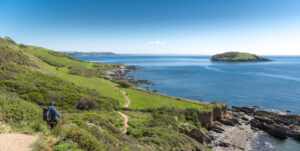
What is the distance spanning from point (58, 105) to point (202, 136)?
1079 inches

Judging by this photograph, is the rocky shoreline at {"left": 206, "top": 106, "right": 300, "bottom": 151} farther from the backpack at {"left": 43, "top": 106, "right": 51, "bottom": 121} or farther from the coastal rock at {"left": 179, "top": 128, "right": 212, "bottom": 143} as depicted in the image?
the backpack at {"left": 43, "top": 106, "right": 51, "bottom": 121}

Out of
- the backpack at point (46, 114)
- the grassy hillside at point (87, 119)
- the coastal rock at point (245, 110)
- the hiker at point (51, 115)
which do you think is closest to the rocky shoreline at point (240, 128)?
the coastal rock at point (245, 110)

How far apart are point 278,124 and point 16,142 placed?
51.2m

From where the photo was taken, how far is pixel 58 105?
25062 millimetres

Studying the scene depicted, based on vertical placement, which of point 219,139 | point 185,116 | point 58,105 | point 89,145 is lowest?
point 219,139

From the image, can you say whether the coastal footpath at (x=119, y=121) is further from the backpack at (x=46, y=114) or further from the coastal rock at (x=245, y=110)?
the backpack at (x=46, y=114)

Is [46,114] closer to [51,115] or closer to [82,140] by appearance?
[51,115]

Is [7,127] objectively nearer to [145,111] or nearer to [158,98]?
[145,111]

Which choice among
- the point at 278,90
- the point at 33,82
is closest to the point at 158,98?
the point at 33,82

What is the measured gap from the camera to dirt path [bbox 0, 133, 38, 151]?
7609mm

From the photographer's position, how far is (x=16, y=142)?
8109mm

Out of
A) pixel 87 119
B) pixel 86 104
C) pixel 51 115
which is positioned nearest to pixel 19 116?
pixel 51 115

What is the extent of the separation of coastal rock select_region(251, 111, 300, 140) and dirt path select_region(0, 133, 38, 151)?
45273 millimetres

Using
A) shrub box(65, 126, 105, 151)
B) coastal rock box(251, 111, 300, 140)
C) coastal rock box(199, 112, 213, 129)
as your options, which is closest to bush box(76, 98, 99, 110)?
shrub box(65, 126, 105, 151)
